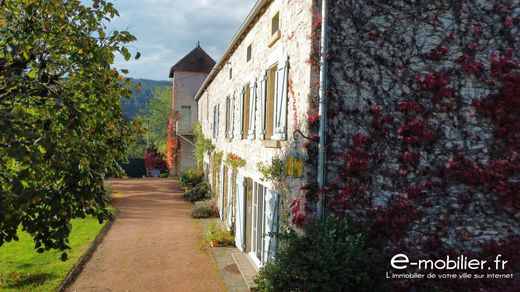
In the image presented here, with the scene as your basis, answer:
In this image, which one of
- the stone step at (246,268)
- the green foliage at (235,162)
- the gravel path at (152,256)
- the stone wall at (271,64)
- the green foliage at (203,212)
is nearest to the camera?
the stone wall at (271,64)

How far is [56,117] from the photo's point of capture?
477 cm

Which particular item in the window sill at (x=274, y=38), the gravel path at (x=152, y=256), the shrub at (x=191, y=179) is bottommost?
the gravel path at (x=152, y=256)

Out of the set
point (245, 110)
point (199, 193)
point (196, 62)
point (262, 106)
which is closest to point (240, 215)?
point (245, 110)

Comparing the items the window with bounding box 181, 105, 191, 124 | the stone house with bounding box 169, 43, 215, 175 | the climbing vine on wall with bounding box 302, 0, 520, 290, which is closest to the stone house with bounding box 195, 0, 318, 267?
the climbing vine on wall with bounding box 302, 0, 520, 290

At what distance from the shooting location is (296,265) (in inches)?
197

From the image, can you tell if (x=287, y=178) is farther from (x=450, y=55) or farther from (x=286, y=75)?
(x=450, y=55)

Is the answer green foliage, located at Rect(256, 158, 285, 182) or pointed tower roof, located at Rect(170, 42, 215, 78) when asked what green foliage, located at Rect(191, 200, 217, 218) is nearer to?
green foliage, located at Rect(256, 158, 285, 182)

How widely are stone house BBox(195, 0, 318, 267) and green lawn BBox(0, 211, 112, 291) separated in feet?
12.7

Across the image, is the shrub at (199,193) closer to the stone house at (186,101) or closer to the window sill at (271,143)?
the stone house at (186,101)

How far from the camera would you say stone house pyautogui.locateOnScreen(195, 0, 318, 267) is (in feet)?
20.7

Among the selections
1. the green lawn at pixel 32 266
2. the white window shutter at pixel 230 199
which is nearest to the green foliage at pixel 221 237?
the white window shutter at pixel 230 199

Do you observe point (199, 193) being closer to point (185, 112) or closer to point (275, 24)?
point (185, 112)

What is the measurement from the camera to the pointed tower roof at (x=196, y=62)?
28.8 meters

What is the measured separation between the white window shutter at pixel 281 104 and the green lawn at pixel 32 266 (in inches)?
156
